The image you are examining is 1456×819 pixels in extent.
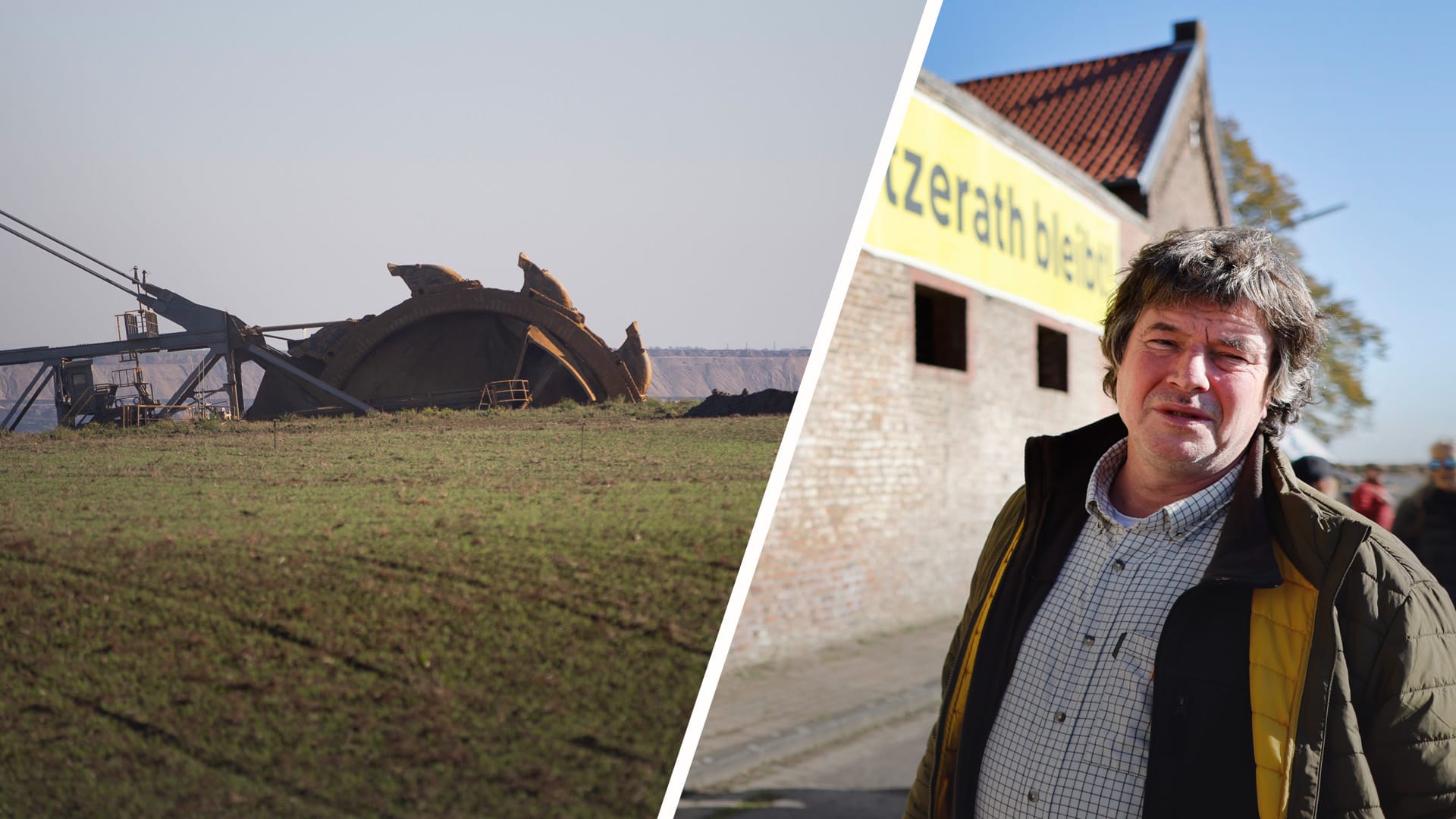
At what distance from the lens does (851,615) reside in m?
7.47

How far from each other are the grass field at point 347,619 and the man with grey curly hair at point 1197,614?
1955mm

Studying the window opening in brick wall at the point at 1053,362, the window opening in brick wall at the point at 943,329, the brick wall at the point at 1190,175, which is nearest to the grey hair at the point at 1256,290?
the window opening in brick wall at the point at 943,329

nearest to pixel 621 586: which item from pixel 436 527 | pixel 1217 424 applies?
pixel 436 527

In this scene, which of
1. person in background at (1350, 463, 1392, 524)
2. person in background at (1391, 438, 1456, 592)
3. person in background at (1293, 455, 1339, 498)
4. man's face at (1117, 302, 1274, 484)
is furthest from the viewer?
person in background at (1350, 463, 1392, 524)

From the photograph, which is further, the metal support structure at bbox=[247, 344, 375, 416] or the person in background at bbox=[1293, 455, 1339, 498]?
the person in background at bbox=[1293, 455, 1339, 498]

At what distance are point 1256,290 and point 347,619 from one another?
114 inches

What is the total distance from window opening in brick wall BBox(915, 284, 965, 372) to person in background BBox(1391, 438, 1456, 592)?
447 cm

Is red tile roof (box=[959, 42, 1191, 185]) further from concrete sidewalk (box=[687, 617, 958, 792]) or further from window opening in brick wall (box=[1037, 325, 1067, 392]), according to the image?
concrete sidewalk (box=[687, 617, 958, 792])

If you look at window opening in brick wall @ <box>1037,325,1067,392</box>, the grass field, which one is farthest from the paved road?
window opening in brick wall @ <box>1037,325,1067,392</box>

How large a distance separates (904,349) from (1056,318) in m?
3.56

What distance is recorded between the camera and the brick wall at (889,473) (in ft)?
22.2

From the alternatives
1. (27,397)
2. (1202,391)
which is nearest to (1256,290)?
(1202,391)

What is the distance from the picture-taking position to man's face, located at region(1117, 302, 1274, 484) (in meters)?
1.48

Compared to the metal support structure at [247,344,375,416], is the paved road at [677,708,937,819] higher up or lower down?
lower down
